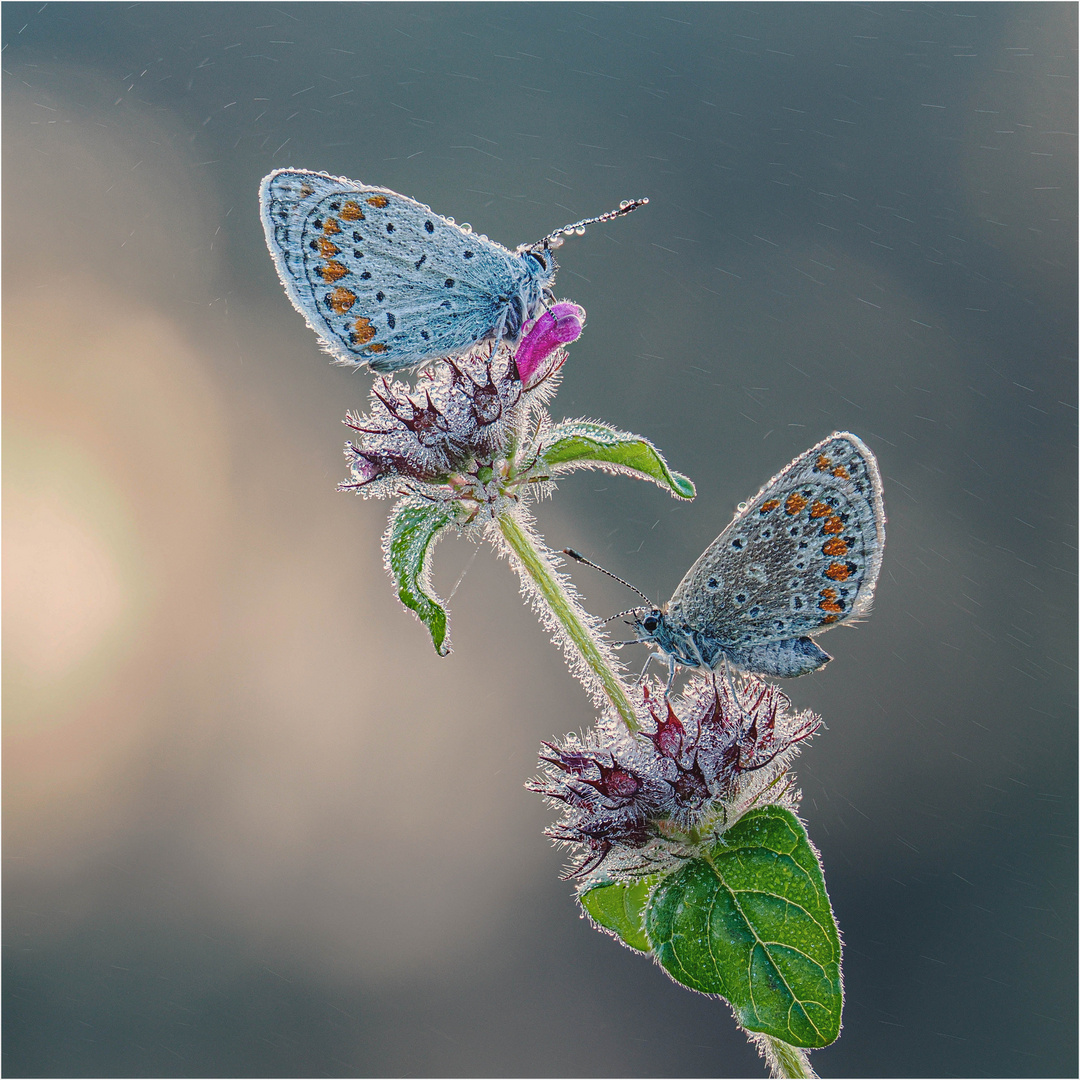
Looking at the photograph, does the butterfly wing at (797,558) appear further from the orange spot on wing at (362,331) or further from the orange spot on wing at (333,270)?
the orange spot on wing at (333,270)

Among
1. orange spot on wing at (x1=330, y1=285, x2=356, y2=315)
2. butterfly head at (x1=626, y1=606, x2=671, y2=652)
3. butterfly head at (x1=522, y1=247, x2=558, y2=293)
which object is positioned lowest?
butterfly head at (x1=626, y1=606, x2=671, y2=652)

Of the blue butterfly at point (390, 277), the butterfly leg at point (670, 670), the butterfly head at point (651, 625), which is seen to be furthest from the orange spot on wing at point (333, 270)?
the butterfly leg at point (670, 670)

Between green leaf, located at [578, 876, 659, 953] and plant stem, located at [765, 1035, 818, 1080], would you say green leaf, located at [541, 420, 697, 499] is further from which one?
plant stem, located at [765, 1035, 818, 1080]

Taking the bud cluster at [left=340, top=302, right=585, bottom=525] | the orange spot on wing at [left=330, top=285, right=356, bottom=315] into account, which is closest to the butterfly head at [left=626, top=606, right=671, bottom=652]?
the bud cluster at [left=340, top=302, right=585, bottom=525]

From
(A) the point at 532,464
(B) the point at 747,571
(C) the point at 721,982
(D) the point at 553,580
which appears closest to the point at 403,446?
(A) the point at 532,464

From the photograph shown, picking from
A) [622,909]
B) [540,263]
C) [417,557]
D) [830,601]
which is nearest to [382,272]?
[540,263]
